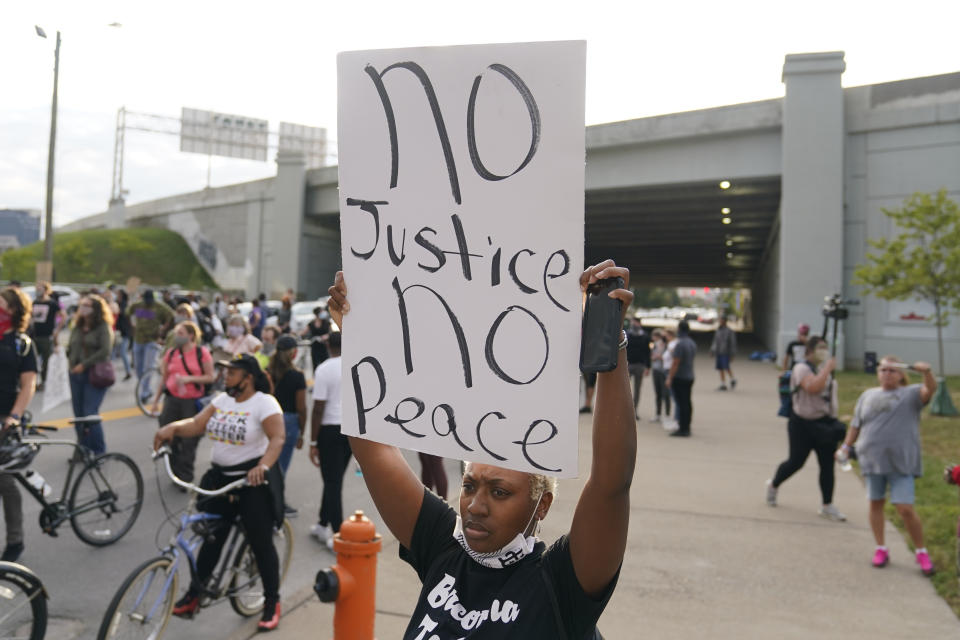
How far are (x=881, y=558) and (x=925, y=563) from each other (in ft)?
1.05

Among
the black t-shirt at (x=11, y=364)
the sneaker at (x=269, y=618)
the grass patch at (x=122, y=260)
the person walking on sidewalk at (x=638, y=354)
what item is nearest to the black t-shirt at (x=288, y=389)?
the black t-shirt at (x=11, y=364)

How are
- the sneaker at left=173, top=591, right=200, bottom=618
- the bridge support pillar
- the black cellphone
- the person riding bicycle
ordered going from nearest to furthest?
the black cellphone
the sneaker at left=173, top=591, right=200, bottom=618
the person riding bicycle
the bridge support pillar

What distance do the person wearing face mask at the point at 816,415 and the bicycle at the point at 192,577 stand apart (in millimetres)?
4987

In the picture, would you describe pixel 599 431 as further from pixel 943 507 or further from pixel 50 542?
pixel 943 507

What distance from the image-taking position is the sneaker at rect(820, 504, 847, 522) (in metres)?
7.86

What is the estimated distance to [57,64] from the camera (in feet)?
71.5

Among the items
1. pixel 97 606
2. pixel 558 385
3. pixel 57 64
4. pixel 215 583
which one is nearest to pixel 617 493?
pixel 558 385

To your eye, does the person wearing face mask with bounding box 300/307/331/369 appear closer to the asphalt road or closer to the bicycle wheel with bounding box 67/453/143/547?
the asphalt road

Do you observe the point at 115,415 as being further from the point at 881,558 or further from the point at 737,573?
the point at 881,558

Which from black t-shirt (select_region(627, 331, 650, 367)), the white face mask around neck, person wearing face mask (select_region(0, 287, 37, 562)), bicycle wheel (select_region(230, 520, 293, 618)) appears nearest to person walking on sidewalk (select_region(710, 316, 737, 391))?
black t-shirt (select_region(627, 331, 650, 367))

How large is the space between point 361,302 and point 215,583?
11.2 feet

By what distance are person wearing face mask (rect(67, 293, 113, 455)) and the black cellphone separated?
8.09 metres

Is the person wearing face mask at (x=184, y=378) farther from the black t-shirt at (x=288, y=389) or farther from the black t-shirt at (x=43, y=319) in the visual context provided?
the black t-shirt at (x=43, y=319)

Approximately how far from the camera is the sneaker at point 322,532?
6.85 metres
